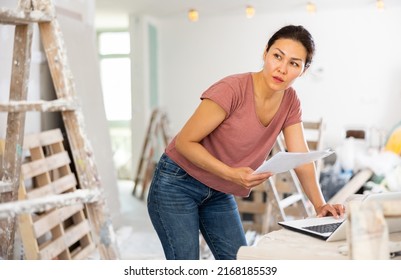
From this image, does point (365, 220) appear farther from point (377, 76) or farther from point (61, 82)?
point (377, 76)

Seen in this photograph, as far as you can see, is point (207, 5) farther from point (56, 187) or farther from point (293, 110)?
point (293, 110)

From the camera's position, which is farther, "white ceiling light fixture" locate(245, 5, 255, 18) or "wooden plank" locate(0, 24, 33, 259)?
"white ceiling light fixture" locate(245, 5, 255, 18)

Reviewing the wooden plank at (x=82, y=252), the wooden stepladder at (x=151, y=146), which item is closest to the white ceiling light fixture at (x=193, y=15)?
the wooden stepladder at (x=151, y=146)

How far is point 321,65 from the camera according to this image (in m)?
5.54

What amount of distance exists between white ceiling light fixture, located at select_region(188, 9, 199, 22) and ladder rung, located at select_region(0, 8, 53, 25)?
2.83 m

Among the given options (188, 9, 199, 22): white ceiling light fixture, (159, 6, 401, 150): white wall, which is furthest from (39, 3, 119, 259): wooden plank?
(188, 9, 199, 22): white ceiling light fixture

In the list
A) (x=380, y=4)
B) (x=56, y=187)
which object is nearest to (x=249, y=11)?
(x=380, y=4)

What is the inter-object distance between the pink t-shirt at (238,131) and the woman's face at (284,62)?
0.28 ft

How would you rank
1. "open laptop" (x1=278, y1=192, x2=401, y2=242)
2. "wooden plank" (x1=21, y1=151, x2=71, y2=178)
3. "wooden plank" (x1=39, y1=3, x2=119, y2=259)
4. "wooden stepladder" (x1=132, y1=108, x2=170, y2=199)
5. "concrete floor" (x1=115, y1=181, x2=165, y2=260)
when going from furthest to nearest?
"wooden stepladder" (x1=132, y1=108, x2=170, y2=199) < "concrete floor" (x1=115, y1=181, x2=165, y2=260) < "wooden plank" (x1=21, y1=151, x2=71, y2=178) < "wooden plank" (x1=39, y1=3, x2=119, y2=259) < "open laptop" (x1=278, y1=192, x2=401, y2=242)

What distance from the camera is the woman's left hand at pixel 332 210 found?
4.94 ft

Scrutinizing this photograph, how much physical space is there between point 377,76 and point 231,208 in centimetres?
348

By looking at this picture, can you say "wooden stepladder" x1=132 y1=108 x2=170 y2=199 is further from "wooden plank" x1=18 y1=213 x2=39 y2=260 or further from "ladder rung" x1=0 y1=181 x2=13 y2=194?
"ladder rung" x1=0 y1=181 x2=13 y2=194

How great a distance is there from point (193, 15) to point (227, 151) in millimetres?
2976

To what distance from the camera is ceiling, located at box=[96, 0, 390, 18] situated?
Answer: 4.13 m
